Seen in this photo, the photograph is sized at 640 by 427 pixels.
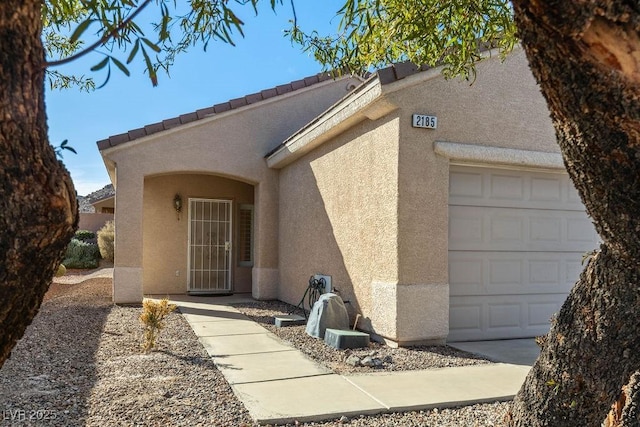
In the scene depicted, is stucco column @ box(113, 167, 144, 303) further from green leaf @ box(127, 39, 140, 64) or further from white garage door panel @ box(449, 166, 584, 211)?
green leaf @ box(127, 39, 140, 64)

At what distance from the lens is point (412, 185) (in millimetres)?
7145

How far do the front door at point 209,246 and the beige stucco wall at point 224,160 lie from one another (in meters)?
1.79

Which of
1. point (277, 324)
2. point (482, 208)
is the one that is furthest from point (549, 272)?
point (277, 324)

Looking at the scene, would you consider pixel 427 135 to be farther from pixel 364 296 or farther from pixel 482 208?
pixel 364 296

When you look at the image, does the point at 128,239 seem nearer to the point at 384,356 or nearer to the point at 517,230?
the point at 384,356

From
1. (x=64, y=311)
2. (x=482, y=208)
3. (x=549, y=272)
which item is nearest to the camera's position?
(x=482, y=208)

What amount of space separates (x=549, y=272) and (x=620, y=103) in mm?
7459

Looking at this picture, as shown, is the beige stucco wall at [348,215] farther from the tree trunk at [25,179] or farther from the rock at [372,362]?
the tree trunk at [25,179]

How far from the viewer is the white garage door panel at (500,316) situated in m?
7.70

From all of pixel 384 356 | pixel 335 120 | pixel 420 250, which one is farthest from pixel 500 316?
pixel 335 120

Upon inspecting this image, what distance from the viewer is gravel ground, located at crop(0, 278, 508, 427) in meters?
4.33

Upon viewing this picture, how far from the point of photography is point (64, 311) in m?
9.96

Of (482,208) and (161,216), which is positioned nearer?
(482,208)

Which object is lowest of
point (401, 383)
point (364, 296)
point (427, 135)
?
point (401, 383)
